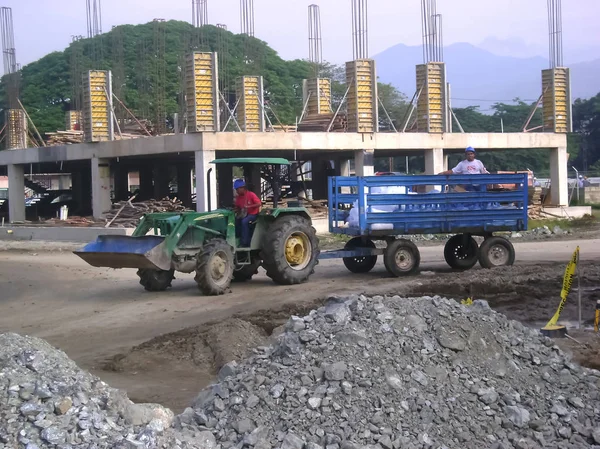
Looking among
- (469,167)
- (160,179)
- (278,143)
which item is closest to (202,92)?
(278,143)

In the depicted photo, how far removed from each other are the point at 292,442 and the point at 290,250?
29.9 ft

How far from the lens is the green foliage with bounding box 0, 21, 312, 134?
5389 cm

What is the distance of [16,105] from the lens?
134 ft

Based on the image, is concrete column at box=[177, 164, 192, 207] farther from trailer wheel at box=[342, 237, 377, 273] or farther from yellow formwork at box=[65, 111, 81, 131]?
trailer wheel at box=[342, 237, 377, 273]

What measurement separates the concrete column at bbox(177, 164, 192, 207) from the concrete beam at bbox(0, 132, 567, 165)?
6.30m

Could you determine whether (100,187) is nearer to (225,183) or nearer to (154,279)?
(225,183)

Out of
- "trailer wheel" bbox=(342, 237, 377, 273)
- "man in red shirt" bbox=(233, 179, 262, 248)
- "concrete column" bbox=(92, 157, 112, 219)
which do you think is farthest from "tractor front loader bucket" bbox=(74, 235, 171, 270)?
"concrete column" bbox=(92, 157, 112, 219)

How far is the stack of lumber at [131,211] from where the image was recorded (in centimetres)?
2881

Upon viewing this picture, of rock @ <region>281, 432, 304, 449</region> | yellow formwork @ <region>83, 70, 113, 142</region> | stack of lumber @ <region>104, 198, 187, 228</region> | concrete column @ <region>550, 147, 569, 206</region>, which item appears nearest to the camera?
rock @ <region>281, 432, 304, 449</region>

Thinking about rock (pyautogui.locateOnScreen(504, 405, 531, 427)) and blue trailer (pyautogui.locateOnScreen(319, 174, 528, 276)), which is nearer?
rock (pyautogui.locateOnScreen(504, 405, 531, 427))

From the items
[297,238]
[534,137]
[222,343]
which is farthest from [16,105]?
[222,343]

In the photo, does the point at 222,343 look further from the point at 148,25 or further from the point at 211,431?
the point at 148,25

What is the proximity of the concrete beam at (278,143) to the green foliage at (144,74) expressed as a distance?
1705 cm

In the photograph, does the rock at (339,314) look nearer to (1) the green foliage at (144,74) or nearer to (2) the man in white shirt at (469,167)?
(2) the man in white shirt at (469,167)
